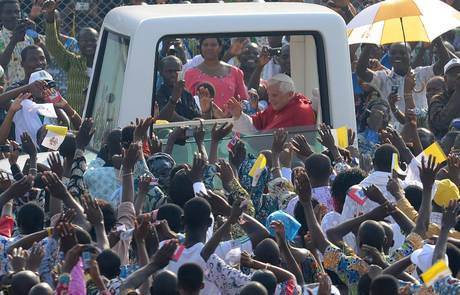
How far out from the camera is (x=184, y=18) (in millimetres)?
9039

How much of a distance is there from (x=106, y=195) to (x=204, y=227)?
156cm

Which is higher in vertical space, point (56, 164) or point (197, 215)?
Answer: point (197, 215)

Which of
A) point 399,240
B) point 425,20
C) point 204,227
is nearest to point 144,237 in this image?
point 204,227

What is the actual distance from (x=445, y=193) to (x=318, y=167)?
76cm

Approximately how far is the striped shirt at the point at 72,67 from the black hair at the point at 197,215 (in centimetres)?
511

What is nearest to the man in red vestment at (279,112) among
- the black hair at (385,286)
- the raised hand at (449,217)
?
the raised hand at (449,217)

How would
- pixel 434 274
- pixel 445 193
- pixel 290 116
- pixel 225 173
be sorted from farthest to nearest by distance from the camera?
1. pixel 290 116
2. pixel 225 173
3. pixel 445 193
4. pixel 434 274

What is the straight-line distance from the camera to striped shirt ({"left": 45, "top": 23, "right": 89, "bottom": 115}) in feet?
41.4

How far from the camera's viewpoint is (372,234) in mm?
7527

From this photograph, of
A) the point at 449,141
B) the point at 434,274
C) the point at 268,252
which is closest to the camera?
the point at 434,274

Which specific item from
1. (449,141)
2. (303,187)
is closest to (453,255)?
(303,187)

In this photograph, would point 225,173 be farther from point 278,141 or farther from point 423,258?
point 423,258

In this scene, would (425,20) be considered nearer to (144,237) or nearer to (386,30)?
(386,30)

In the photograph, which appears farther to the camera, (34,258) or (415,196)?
(415,196)
